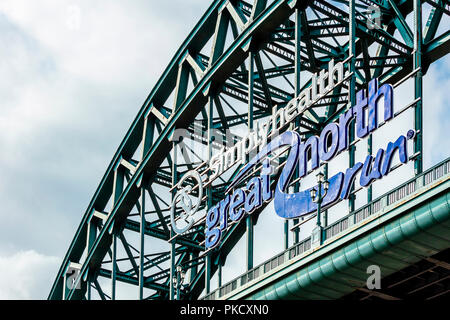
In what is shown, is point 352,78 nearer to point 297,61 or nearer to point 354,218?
point 297,61

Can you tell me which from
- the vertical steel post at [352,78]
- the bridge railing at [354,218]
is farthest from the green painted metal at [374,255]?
the vertical steel post at [352,78]

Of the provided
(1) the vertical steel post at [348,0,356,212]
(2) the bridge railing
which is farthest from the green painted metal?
(1) the vertical steel post at [348,0,356,212]

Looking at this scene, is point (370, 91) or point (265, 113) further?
point (265, 113)

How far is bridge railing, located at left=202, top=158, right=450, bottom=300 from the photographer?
43.1 meters

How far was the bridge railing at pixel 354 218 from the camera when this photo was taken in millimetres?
43141

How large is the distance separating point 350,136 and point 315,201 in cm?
381

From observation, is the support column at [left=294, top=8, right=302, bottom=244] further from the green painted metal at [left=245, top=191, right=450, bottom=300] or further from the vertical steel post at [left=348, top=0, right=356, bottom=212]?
the green painted metal at [left=245, top=191, right=450, bottom=300]

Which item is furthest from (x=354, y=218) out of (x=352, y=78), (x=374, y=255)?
(x=352, y=78)

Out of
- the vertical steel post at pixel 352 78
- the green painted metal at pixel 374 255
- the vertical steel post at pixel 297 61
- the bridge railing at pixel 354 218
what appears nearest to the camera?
the green painted metal at pixel 374 255

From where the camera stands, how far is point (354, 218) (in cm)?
4606

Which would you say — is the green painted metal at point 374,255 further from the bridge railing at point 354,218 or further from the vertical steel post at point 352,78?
the vertical steel post at point 352,78
